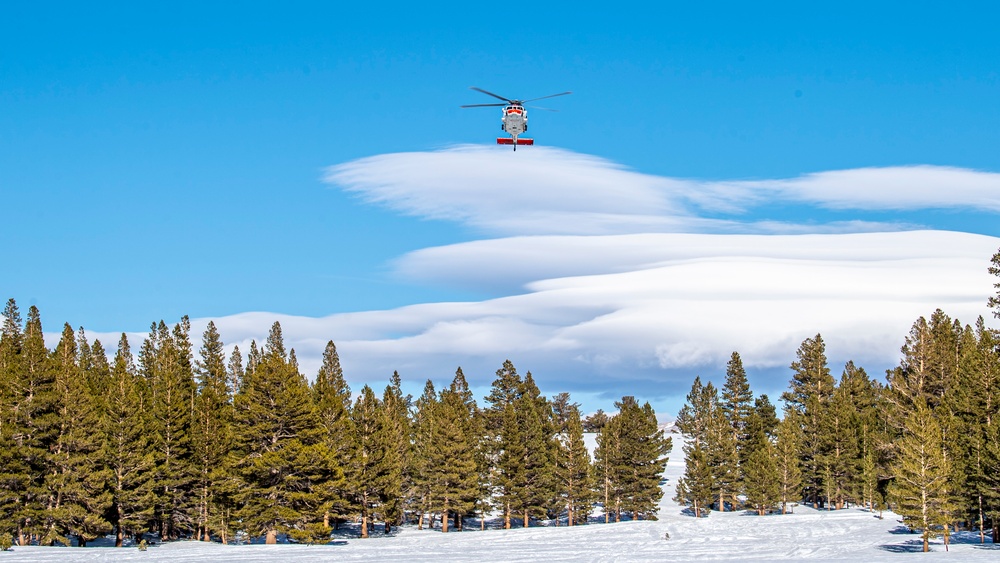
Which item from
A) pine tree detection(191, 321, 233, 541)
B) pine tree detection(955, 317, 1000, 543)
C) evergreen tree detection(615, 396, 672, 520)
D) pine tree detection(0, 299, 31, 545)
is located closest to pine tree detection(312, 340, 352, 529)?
pine tree detection(191, 321, 233, 541)

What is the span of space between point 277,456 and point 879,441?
61.2 metres

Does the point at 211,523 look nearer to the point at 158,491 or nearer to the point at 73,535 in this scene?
the point at 158,491

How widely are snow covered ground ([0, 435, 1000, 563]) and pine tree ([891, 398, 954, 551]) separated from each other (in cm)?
225

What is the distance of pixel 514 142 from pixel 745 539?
3771 cm

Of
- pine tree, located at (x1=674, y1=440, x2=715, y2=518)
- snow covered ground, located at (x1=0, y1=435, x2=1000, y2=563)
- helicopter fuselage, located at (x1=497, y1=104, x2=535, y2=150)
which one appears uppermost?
helicopter fuselage, located at (x1=497, y1=104, x2=535, y2=150)

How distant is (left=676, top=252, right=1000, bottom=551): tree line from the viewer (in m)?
70.9

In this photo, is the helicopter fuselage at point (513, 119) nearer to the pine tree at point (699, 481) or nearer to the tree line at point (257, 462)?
the tree line at point (257, 462)

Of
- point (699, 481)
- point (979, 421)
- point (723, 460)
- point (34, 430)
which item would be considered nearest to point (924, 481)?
point (979, 421)

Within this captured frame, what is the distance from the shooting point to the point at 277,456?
7325 centimetres

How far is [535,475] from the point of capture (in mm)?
101438

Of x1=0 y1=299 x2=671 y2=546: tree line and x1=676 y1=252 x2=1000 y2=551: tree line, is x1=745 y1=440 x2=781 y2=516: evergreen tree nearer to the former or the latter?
x1=676 y1=252 x2=1000 y2=551: tree line

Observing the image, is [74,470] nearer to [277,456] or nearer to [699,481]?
[277,456]

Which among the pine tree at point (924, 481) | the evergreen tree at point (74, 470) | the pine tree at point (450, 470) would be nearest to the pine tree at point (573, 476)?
the pine tree at point (450, 470)

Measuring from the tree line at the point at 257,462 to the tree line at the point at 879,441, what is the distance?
10.9m
